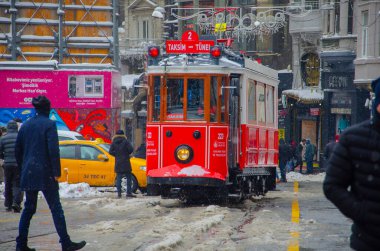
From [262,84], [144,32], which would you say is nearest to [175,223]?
[262,84]

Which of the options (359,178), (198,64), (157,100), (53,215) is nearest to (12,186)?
(157,100)

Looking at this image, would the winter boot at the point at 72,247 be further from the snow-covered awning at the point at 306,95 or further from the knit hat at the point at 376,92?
the snow-covered awning at the point at 306,95

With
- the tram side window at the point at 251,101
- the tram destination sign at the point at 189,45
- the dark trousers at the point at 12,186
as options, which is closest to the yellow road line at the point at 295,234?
the tram side window at the point at 251,101

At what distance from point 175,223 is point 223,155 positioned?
476cm

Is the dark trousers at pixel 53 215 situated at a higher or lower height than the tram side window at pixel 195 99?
lower

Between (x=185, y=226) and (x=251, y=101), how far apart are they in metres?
6.96

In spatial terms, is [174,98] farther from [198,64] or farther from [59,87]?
[59,87]

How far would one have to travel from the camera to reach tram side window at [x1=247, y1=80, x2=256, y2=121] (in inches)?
817

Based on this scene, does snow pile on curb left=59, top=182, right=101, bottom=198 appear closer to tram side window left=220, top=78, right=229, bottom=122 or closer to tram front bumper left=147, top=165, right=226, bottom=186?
tram front bumper left=147, top=165, right=226, bottom=186

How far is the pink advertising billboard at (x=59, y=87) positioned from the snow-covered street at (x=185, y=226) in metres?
15.5

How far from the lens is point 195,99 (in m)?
19.5

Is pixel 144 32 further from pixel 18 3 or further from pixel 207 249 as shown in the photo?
pixel 207 249

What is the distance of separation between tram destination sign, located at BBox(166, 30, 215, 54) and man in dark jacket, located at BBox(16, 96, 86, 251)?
8.34 m

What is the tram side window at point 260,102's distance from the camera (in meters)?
21.9
